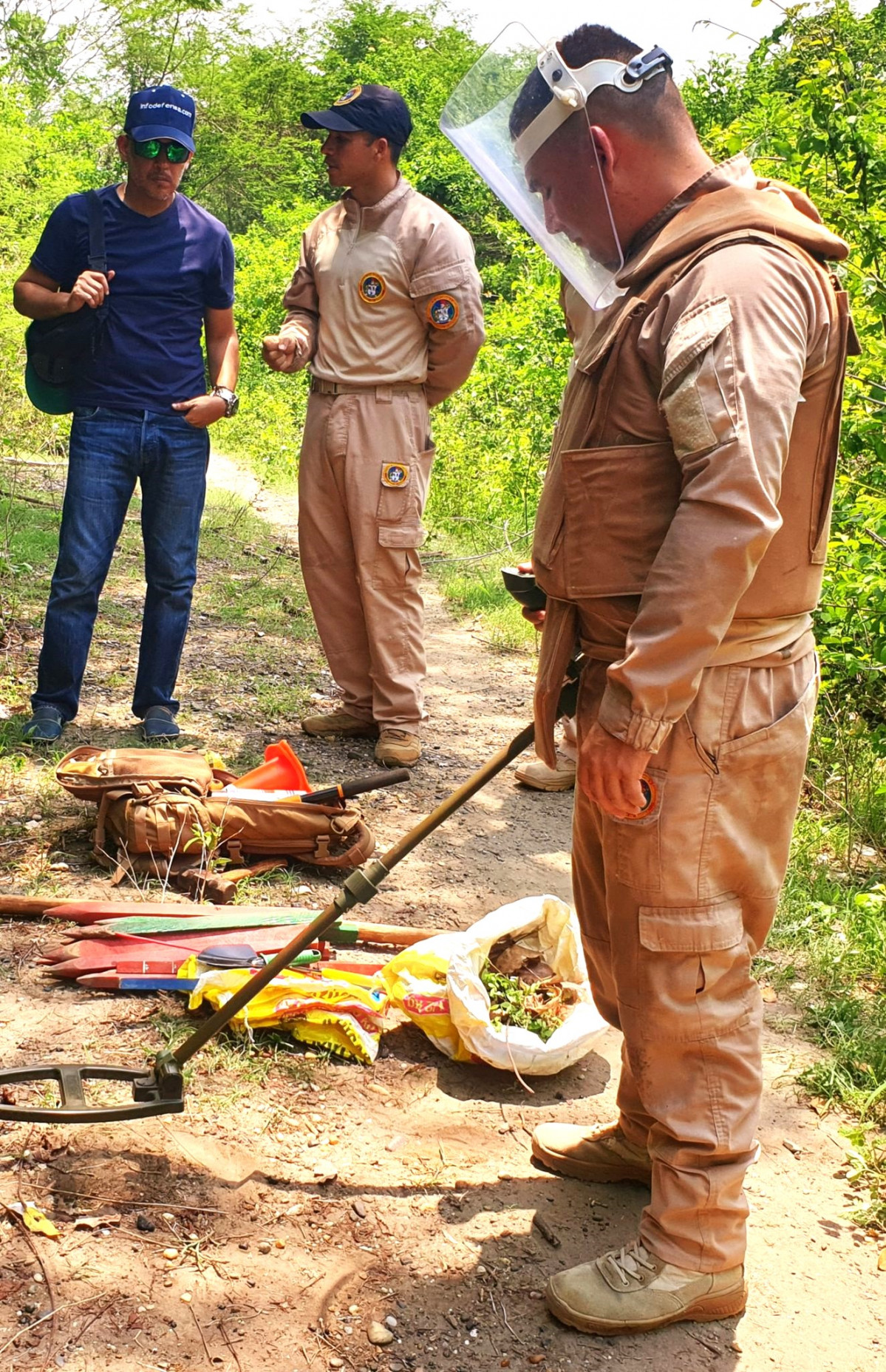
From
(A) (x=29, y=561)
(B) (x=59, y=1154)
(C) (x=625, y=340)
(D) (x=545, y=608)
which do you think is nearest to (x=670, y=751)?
(D) (x=545, y=608)

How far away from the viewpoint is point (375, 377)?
508cm

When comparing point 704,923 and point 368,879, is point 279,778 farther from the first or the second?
point 704,923

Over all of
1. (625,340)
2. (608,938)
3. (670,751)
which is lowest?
(608,938)

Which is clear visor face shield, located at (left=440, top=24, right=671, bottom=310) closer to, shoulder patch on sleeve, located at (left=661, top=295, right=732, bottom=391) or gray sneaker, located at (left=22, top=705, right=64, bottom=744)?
shoulder patch on sleeve, located at (left=661, top=295, right=732, bottom=391)

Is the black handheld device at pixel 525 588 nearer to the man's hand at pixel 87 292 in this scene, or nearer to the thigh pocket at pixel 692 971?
the thigh pocket at pixel 692 971

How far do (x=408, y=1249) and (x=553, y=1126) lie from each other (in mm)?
493

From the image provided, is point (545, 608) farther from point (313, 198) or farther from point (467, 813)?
point (313, 198)

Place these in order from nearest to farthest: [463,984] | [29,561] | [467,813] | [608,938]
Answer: [608,938] → [463,984] → [467,813] → [29,561]

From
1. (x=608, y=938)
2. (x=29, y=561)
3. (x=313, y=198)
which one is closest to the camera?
(x=608, y=938)

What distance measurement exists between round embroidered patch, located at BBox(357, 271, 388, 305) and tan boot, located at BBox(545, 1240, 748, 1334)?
374 cm

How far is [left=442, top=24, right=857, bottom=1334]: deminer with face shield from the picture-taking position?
2012 mm

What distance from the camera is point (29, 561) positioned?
7.38m

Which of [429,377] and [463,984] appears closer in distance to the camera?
[463,984]

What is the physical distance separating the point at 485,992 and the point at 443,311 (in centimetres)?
293
